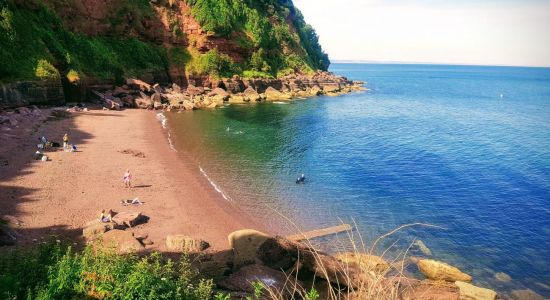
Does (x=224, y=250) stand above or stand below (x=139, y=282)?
below

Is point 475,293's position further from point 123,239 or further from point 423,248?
point 123,239

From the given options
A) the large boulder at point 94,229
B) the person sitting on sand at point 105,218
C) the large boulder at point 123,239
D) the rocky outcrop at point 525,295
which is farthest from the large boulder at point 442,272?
the person sitting on sand at point 105,218

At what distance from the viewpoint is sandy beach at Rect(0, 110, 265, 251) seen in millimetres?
20406

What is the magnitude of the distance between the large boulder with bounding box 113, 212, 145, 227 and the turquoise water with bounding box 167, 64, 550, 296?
7503 mm

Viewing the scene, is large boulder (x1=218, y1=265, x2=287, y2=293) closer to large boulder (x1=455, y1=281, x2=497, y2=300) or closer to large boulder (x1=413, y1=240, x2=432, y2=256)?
large boulder (x1=455, y1=281, x2=497, y2=300)

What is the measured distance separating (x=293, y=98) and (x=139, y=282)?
84.2m

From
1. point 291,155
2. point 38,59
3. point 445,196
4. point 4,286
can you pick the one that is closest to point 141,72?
point 38,59

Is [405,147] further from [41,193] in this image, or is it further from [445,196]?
[41,193]

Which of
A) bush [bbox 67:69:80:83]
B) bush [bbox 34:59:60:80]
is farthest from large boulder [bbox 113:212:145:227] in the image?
Result: bush [bbox 67:69:80:83]

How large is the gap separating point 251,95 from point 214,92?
8.83 m

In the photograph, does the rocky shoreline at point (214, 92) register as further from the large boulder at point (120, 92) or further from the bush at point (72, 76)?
the bush at point (72, 76)

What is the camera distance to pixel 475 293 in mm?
16578

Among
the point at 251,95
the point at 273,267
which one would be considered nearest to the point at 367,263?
the point at 273,267

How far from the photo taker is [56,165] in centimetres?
2864
